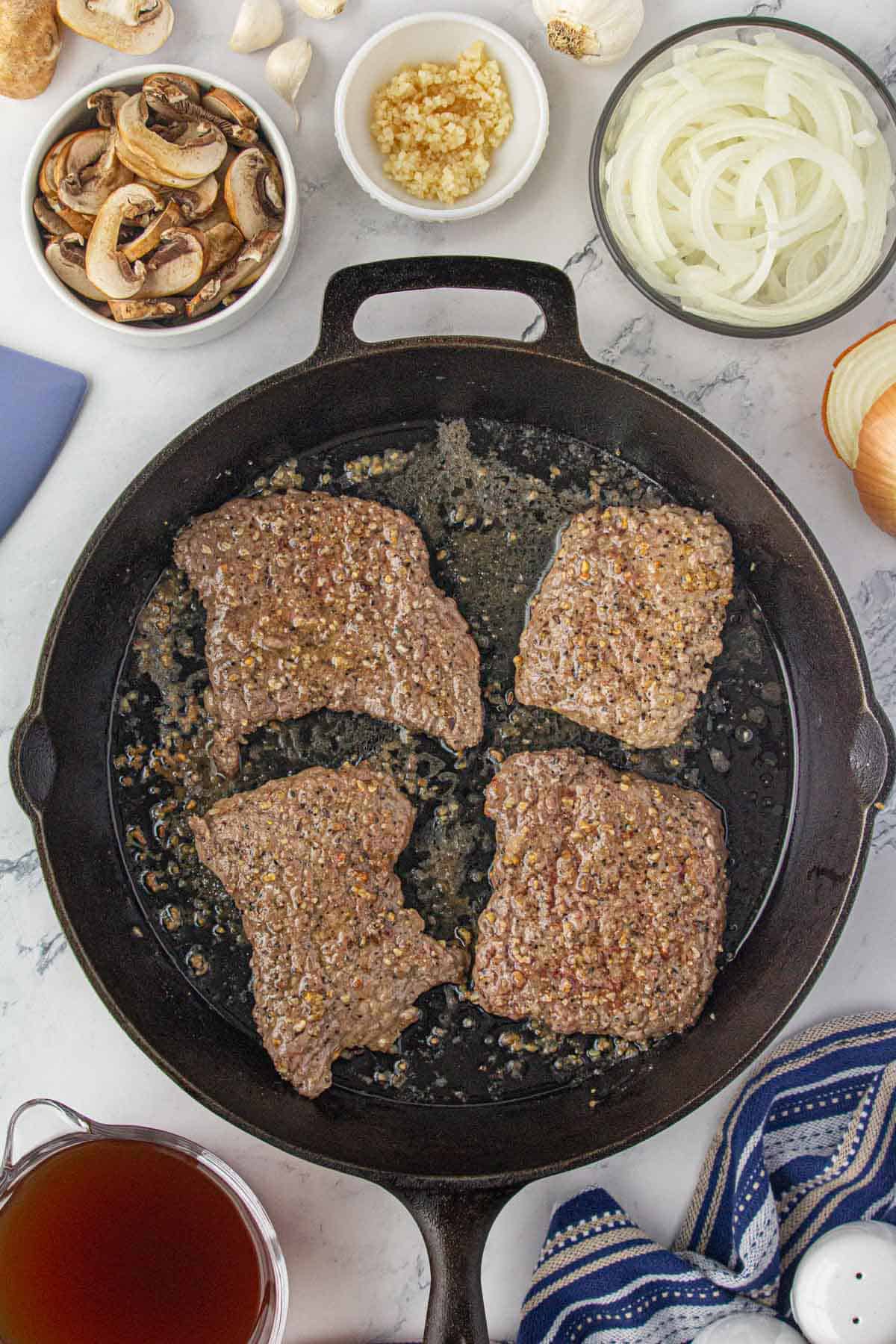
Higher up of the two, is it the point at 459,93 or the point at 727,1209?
the point at 459,93

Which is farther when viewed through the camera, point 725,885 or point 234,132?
point 725,885

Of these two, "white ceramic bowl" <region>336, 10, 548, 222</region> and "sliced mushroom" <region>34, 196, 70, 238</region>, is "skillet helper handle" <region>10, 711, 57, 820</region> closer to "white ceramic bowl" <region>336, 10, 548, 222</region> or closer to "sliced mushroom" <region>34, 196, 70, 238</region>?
"sliced mushroom" <region>34, 196, 70, 238</region>

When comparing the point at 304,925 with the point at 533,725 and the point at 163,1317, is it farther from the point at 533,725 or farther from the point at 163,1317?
the point at 163,1317

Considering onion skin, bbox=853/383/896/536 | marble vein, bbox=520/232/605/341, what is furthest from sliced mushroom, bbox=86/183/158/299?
onion skin, bbox=853/383/896/536

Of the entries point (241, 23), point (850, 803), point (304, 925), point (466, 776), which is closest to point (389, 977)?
point (304, 925)

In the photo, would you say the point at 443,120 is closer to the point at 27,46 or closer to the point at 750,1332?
the point at 27,46

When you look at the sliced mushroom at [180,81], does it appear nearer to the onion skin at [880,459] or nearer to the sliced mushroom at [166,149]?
the sliced mushroom at [166,149]

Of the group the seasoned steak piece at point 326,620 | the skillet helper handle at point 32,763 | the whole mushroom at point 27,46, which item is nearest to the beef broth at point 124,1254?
the skillet helper handle at point 32,763
